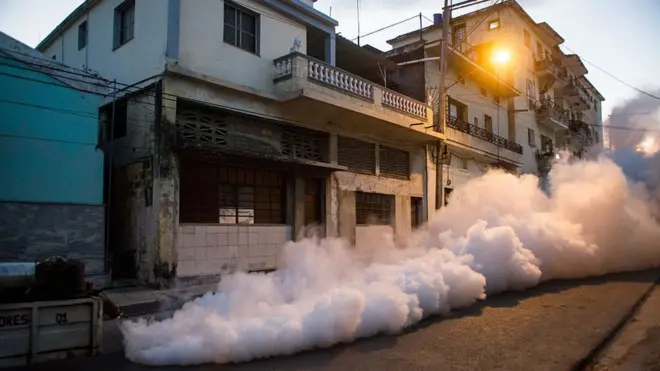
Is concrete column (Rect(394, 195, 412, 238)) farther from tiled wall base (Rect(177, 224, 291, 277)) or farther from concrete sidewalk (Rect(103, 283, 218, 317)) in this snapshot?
concrete sidewalk (Rect(103, 283, 218, 317))

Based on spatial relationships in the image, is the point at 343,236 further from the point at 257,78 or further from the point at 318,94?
the point at 257,78

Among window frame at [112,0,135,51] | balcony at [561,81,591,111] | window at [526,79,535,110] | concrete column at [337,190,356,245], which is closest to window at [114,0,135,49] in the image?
window frame at [112,0,135,51]

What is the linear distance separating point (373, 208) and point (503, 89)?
12827 millimetres

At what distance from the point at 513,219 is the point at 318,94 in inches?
240

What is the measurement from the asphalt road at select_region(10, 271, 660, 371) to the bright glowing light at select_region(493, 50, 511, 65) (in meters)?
20.2

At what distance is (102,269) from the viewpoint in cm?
955

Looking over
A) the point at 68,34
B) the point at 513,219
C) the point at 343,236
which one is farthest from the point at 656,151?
the point at 68,34

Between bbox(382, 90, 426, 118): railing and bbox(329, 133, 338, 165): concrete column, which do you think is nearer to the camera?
bbox(329, 133, 338, 165): concrete column

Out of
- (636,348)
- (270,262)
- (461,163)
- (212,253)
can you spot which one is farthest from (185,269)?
(461,163)

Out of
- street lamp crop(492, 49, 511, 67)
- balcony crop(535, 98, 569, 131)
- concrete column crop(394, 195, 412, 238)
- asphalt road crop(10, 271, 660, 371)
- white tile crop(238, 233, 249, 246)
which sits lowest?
asphalt road crop(10, 271, 660, 371)

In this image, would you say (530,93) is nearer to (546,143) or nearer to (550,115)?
(550,115)

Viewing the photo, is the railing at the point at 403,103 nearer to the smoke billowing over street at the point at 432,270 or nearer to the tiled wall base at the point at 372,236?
the smoke billowing over street at the point at 432,270

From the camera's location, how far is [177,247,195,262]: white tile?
10.1 m

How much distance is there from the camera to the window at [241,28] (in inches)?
455
